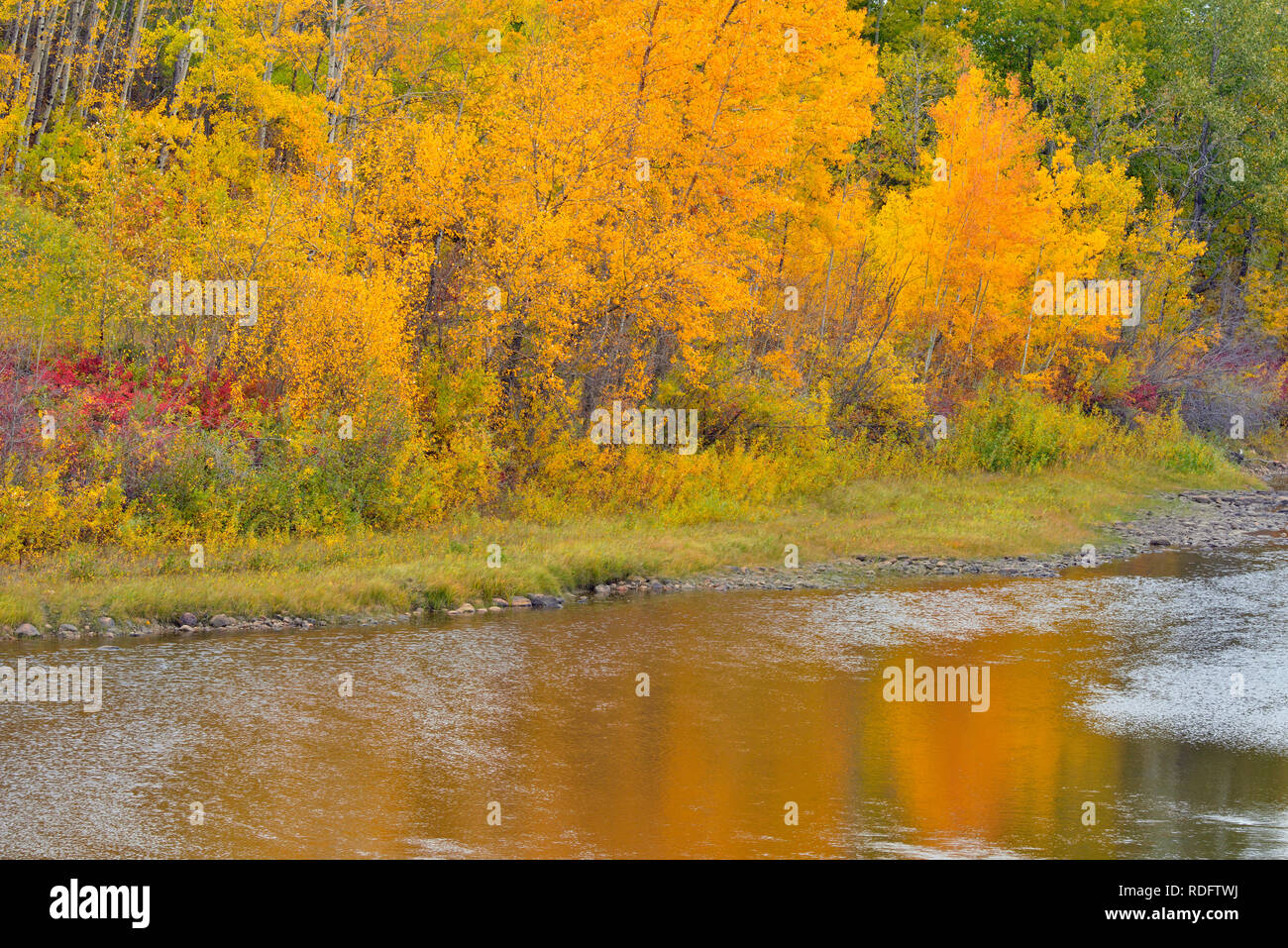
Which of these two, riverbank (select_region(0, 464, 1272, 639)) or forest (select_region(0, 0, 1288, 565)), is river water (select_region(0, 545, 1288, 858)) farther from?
forest (select_region(0, 0, 1288, 565))

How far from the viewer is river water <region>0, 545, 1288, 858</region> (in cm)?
1011

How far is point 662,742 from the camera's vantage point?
12.8 meters

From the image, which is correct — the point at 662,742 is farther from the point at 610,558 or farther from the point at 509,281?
the point at 509,281

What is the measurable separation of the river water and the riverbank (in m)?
0.68

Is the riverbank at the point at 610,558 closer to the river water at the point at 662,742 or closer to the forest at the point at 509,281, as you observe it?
the river water at the point at 662,742

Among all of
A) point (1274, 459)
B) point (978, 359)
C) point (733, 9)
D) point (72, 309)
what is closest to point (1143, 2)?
point (1274, 459)

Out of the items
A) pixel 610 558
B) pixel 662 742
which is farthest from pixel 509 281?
pixel 662 742

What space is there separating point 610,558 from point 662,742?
8.66 metres

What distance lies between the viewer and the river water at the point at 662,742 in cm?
1011

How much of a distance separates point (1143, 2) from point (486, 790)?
59.0 metres

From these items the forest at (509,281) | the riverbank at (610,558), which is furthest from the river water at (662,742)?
the forest at (509,281)

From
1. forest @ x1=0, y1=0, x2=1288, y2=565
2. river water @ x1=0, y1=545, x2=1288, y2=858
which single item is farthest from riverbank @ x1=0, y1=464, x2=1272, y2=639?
forest @ x1=0, y1=0, x2=1288, y2=565

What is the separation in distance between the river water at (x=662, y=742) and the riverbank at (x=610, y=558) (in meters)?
0.68
